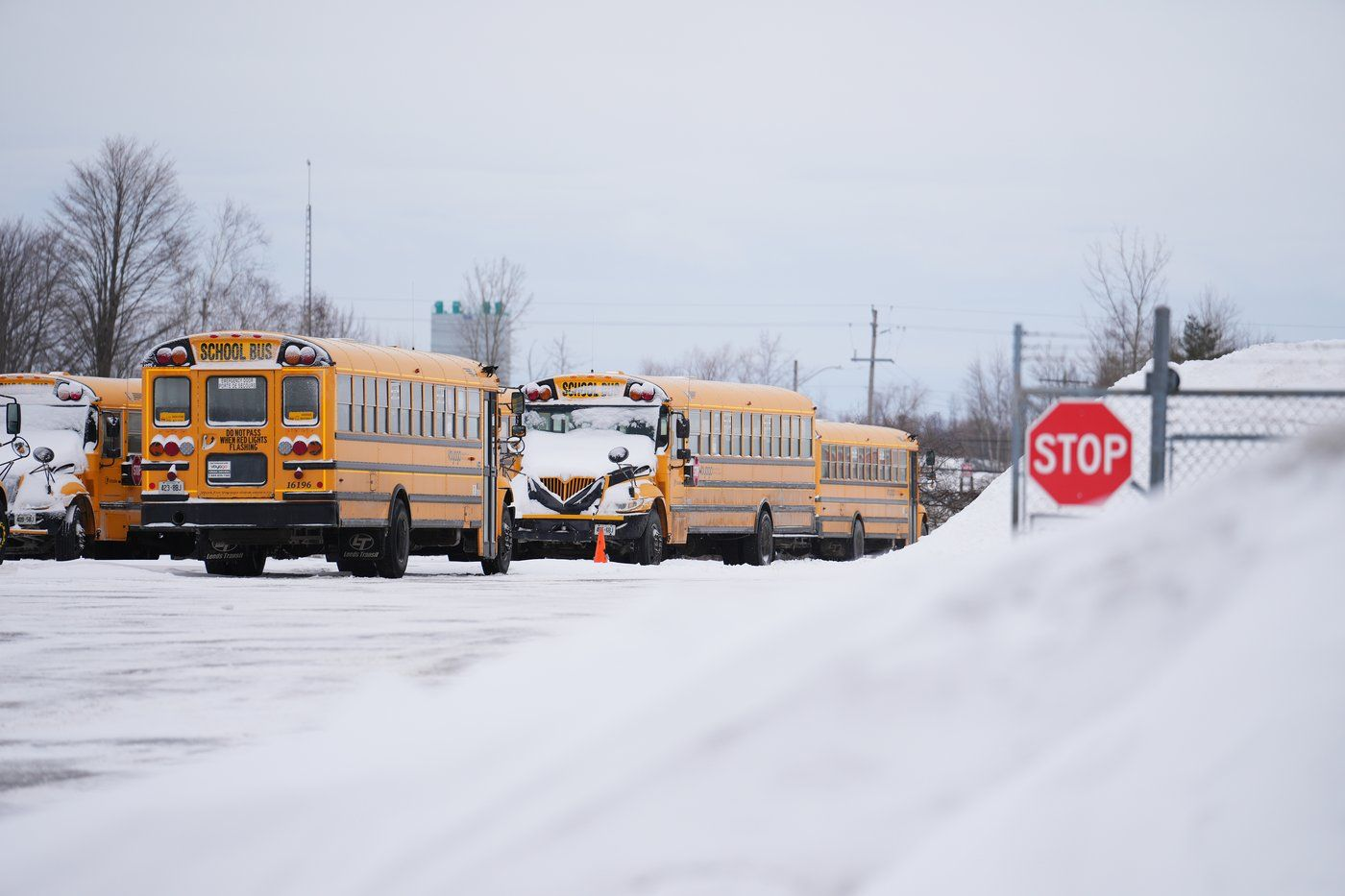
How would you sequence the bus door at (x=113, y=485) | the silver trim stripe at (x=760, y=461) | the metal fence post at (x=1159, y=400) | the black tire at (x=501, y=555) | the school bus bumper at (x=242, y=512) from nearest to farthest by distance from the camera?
the metal fence post at (x=1159, y=400)
the school bus bumper at (x=242, y=512)
the black tire at (x=501, y=555)
the bus door at (x=113, y=485)
the silver trim stripe at (x=760, y=461)

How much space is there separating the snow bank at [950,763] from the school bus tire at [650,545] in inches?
859

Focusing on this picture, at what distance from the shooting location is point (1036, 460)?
12547mm

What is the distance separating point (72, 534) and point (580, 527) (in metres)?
7.71

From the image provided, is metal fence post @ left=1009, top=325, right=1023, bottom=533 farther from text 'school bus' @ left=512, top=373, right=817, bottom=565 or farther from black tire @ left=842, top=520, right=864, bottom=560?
black tire @ left=842, top=520, right=864, bottom=560

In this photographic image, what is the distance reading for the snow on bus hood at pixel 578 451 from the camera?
29.3m

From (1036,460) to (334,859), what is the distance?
7288 mm

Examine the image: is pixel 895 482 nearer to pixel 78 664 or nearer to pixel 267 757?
pixel 78 664

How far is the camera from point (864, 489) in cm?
4166

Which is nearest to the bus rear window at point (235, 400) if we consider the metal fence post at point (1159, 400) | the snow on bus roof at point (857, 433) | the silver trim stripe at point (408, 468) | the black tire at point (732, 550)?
the silver trim stripe at point (408, 468)

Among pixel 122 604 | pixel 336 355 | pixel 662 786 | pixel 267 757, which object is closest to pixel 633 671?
pixel 267 757

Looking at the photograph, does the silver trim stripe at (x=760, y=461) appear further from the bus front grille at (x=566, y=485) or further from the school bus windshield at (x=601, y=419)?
the bus front grille at (x=566, y=485)

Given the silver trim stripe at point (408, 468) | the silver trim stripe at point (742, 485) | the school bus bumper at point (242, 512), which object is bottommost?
the school bus bumper at point (242, 512)

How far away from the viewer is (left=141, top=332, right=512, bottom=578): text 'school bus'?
76.5 feet

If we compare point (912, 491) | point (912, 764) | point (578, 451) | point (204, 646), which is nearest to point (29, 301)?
point (912, 491)
